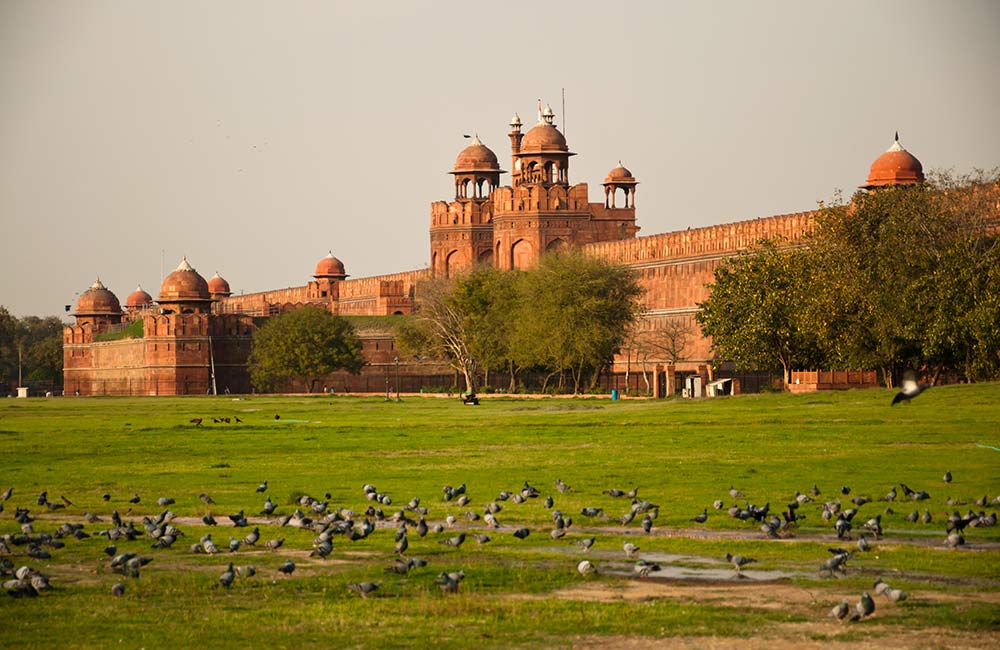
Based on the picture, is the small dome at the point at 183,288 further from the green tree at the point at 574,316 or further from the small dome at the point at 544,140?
the green tree at the point at 574,316

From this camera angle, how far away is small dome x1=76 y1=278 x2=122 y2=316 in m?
148

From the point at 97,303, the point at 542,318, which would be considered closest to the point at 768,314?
the point at 542,318

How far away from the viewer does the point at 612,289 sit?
80.2 metres

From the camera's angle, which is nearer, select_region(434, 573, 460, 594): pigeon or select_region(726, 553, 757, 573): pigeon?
select_region(434, 573, 460, 594): pigeon

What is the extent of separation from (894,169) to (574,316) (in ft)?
58.8

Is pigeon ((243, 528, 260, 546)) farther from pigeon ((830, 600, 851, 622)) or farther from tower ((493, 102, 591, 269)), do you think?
tower ((493, 102, 591, 269))

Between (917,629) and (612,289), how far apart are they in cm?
6752

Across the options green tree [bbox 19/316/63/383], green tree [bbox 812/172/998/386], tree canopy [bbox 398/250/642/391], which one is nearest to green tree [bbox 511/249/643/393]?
tree canopy [bbox 398/250/642/391]

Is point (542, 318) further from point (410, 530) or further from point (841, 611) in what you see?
point (841, 611)

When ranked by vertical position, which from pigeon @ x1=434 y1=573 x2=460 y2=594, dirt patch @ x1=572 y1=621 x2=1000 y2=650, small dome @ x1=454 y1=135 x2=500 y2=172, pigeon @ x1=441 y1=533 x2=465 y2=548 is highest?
small dome @ x1=454 y1=135 x2=500 y2=172

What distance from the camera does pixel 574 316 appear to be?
77438 mm

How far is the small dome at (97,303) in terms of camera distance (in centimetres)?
14800

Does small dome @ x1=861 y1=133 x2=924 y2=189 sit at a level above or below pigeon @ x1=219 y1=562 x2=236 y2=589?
above

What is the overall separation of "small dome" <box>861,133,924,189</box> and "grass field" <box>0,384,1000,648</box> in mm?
47269
